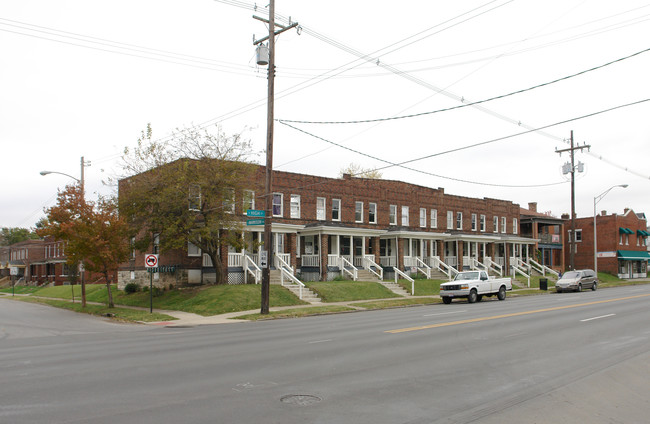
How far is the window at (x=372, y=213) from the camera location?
41.1 m

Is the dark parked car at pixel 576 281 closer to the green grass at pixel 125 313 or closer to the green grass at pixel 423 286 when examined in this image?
the green grass at pixel 423 286

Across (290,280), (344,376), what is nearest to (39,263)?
(290,280)

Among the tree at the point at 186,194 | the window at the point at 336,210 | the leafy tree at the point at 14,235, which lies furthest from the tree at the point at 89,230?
the leafy tree at the point at 14,235

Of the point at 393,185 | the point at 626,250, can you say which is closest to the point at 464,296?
the point at 393,185

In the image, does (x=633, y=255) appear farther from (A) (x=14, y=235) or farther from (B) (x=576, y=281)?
(A) (x=14, y=235)

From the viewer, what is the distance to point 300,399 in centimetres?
741

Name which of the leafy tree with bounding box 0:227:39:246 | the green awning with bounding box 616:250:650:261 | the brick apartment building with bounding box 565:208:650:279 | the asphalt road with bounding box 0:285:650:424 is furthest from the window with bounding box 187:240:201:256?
the leafy tree with bounding box 0:227:39:246

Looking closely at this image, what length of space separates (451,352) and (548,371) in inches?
91.8

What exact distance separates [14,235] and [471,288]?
10960cm

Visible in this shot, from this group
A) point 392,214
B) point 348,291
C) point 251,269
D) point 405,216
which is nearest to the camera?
point 348,291

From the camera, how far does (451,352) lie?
444 inches

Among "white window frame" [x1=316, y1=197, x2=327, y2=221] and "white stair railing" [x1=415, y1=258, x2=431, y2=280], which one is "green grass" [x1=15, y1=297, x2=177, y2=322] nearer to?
"white window frame" [x1=316, y1=197, x2=327, y2=221]

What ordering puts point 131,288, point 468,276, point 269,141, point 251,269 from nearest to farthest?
point 269,141 < point 468,276 < point 251,269 < point 131,288

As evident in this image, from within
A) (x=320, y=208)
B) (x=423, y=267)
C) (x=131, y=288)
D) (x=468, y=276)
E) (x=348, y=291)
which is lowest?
(x=131, y=288)
